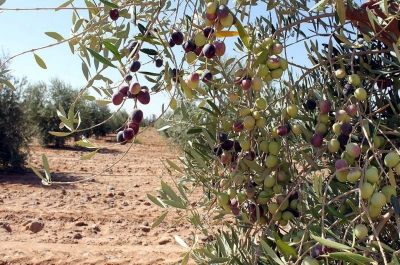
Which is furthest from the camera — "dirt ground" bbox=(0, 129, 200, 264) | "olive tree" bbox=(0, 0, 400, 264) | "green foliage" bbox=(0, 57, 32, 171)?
"green foliage" bbox=(0, 57, 32, 171)

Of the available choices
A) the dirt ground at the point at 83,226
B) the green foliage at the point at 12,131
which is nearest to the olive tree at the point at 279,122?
the dirt ground at the point at 83,226

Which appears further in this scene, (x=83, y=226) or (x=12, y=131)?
(x=12, y=131)

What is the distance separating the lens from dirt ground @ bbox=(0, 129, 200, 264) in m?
4.24

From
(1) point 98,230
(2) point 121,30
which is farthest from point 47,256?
(2) point 121,30

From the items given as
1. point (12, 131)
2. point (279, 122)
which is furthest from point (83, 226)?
point (12, 131)

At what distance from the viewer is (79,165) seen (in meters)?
12.0

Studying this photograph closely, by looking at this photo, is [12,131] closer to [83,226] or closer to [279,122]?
[83,226]

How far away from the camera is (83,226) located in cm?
541

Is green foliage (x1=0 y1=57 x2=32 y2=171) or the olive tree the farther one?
green foliage (x1=0 y1=57 x2=32 y2=171)

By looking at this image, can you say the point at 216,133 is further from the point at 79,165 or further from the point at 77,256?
the point at 79,165

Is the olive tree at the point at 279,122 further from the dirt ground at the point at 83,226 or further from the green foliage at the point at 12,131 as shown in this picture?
the green foliage at the point at 12,131

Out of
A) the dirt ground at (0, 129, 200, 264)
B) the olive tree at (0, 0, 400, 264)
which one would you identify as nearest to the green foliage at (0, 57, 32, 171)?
the dirt ground at (0, 129, 200, 264)

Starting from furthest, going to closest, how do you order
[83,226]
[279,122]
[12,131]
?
[12,131] < [83,226] < [279,122]

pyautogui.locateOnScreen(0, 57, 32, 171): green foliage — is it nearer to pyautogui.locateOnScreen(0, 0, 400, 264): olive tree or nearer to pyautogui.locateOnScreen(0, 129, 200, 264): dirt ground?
pyautogui.locateOnScreen(0, 129, 200, 264): dirt ground
